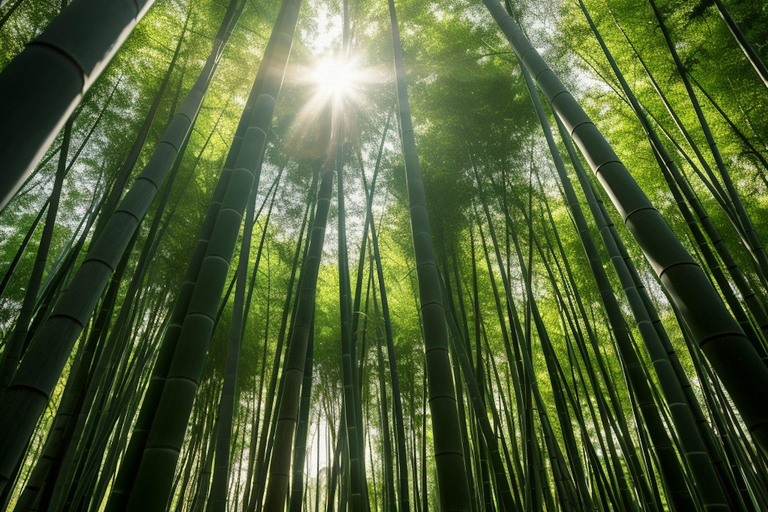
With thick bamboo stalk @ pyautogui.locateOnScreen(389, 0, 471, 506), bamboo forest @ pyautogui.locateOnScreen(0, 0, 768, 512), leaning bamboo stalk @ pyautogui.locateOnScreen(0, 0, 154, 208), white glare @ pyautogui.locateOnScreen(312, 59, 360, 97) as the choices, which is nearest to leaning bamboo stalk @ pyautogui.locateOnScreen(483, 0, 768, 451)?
bamboo forest @ pyautogui.locateOnScreen(0, 0, 768, 512)

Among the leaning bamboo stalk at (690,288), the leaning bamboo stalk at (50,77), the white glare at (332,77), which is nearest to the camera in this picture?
the leaning bamboo stalk at (50,77)

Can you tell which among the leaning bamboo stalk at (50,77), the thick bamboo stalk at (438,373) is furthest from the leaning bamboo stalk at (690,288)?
the leaning bamboo stalk at (50,77)

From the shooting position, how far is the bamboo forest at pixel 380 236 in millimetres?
1004

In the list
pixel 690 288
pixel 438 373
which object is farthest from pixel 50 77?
pixel 690 288

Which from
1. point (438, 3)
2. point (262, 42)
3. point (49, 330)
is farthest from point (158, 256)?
point (438, 3)

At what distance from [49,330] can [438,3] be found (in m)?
4.12

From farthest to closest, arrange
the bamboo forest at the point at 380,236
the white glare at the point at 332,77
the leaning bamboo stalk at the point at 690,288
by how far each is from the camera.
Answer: the white glare at the point at 332,77 → the bamboo forest at the point at 380,236 → the leaning bamboo stalk at the point at 690,288

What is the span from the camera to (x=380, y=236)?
17.0ft

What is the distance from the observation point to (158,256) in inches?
151

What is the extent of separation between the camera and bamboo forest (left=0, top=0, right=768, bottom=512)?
39.5 inches

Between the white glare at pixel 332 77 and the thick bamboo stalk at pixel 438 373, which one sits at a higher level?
the white glare at pixel 332 77

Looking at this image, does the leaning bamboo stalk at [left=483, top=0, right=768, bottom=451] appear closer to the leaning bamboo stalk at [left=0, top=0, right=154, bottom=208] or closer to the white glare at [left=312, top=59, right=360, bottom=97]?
the leaning bamboo stalk at [left=0, top=0, right=154, bottom=208]

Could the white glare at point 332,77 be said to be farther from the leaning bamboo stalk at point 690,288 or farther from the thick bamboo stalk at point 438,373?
the leaning bamboo stalk at point 690,288

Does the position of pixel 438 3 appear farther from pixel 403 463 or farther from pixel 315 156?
pixel 403 463
